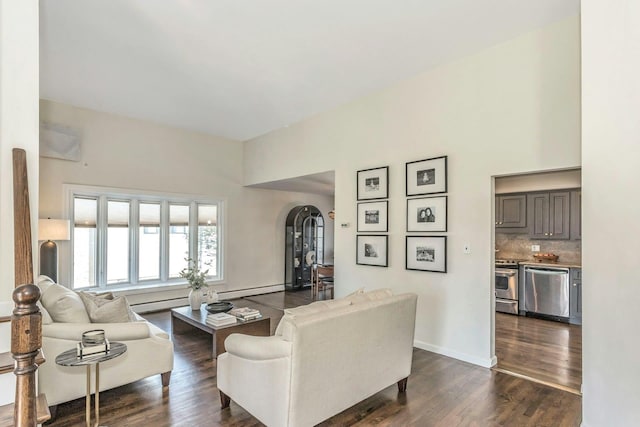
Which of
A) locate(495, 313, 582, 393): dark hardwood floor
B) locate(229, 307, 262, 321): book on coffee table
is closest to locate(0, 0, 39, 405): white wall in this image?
locate(229, 307, 262, 321): book on coffee table

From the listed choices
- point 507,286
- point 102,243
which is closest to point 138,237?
point 102,243

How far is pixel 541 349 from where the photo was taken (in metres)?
3.97

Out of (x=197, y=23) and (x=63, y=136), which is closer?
(x=197, y=23)

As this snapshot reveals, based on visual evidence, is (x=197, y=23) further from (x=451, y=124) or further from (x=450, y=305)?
(x=450, y=305)

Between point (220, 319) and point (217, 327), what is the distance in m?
0.17

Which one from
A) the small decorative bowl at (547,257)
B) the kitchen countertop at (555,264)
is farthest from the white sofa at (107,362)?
the small decorative bowl at (547,257)

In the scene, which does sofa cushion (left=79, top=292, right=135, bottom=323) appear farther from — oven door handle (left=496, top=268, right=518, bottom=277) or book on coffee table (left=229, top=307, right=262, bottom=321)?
oven door handle (left=496, top=268, right=518, bottom=277)

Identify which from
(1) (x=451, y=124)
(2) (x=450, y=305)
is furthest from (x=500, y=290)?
(1) (x=451, y=124)

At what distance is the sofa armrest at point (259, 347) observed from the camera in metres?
2.09

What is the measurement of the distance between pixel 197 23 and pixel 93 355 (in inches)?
112

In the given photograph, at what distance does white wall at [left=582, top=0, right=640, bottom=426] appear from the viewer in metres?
2.24

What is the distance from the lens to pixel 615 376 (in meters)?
2.30

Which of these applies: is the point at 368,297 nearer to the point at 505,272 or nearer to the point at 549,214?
the point at 505,272

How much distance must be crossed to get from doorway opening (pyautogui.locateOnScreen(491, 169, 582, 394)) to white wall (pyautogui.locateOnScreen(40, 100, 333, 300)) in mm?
4403
